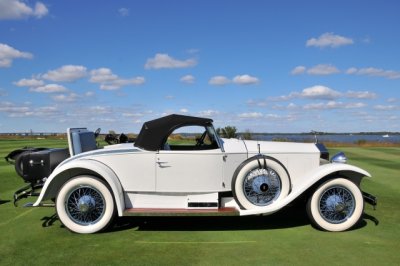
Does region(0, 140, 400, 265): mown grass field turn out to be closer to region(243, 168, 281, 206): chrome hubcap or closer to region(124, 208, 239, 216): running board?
region(124, 208, 239, 216): running board

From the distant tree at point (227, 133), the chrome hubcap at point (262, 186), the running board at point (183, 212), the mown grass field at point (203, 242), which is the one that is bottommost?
the mown grass field at point (203, 242)

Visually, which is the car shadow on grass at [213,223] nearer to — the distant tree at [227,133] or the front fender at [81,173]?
the front fender at [81,173]

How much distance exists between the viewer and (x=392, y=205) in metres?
7.71

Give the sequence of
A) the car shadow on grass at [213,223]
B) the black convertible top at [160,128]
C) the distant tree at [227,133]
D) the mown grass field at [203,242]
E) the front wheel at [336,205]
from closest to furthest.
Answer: the mown grass field at [203,242] → the front wheel at [336,205] → the black convertible top at [160,128] → the car shadow on grass at [213,223] → the distant tree at [227,133]

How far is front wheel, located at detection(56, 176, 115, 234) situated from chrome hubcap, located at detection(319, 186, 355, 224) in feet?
10.5

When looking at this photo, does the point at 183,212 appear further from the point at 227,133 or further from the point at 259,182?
the point at 227,133

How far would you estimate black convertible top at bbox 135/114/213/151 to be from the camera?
5.91 m

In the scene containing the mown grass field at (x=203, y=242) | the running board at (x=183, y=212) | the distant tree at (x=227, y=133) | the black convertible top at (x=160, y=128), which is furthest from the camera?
the distant tree at (x=227, y=133)

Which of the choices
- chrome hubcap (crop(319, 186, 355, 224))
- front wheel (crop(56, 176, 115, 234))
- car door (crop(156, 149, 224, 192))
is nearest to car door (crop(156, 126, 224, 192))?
car door (crop(156, 149, 224, 192))

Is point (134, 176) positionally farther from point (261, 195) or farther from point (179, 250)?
point (261, 195)

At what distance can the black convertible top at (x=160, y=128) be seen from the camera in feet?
19.4

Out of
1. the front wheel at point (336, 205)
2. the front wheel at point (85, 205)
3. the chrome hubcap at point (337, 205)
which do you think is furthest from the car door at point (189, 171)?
the chrome hubcap at point (337, 205)

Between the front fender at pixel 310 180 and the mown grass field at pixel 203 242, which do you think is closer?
the mown grass field at pixel 203 242

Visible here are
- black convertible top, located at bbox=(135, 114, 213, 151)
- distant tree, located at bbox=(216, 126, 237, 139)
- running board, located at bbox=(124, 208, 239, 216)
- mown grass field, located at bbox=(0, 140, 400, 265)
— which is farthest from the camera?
distant tree, located at bbox=(216, 126, 237, 139)
